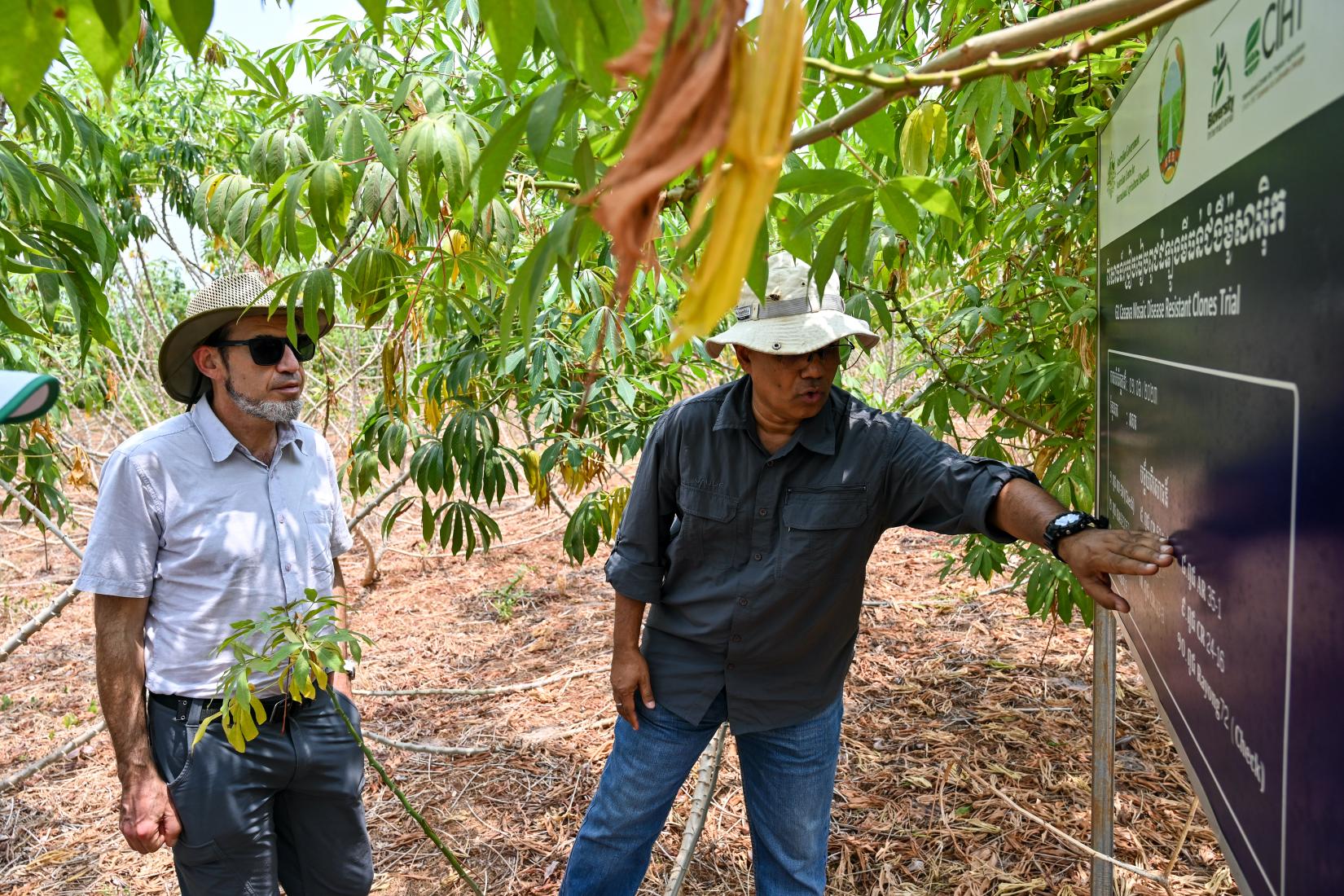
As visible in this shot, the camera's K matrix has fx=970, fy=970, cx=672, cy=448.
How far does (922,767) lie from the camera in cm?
308

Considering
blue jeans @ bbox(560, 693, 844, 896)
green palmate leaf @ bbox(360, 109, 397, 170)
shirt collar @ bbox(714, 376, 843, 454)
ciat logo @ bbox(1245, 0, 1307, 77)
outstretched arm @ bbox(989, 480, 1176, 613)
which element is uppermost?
green palmate leaf @ bbox(360, 109, 397, 170)

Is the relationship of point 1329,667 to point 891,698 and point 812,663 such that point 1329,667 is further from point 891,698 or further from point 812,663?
point 891,698

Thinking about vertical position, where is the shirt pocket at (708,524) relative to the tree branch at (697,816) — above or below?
above

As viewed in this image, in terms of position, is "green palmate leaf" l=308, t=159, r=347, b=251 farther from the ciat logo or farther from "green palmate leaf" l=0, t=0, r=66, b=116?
the ciat logo

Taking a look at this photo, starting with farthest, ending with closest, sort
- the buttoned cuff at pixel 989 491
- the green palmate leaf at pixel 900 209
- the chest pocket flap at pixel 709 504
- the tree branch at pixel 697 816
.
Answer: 1. the tree branch at pixel 697 816
2. the chest pocket flap at pixel 709 504
3. the buttoned cuff at pixel 989 491
4. the green palmate leaf at pixel 900 209

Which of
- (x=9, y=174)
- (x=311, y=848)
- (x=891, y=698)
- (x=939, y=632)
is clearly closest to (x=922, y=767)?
(x=891, y=698)

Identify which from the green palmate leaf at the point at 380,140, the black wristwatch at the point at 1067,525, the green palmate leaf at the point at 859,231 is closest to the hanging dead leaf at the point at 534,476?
the green palmate leaf at the point at 380,140

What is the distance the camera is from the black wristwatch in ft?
4.37

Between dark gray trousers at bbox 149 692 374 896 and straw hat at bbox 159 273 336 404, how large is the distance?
0.69 meters

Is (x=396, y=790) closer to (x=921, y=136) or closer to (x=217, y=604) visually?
(x=217, y=604)

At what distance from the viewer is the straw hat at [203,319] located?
6.53ft

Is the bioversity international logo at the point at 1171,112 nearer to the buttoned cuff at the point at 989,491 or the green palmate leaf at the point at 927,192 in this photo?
the green palmate leaf at the point at 927,192

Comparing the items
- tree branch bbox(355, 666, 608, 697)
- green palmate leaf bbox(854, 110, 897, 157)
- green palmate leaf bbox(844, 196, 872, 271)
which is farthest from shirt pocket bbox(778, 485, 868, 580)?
tree branch bbox(355, 666, 608, 697)

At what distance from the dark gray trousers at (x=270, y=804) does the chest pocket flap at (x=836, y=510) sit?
105cm
